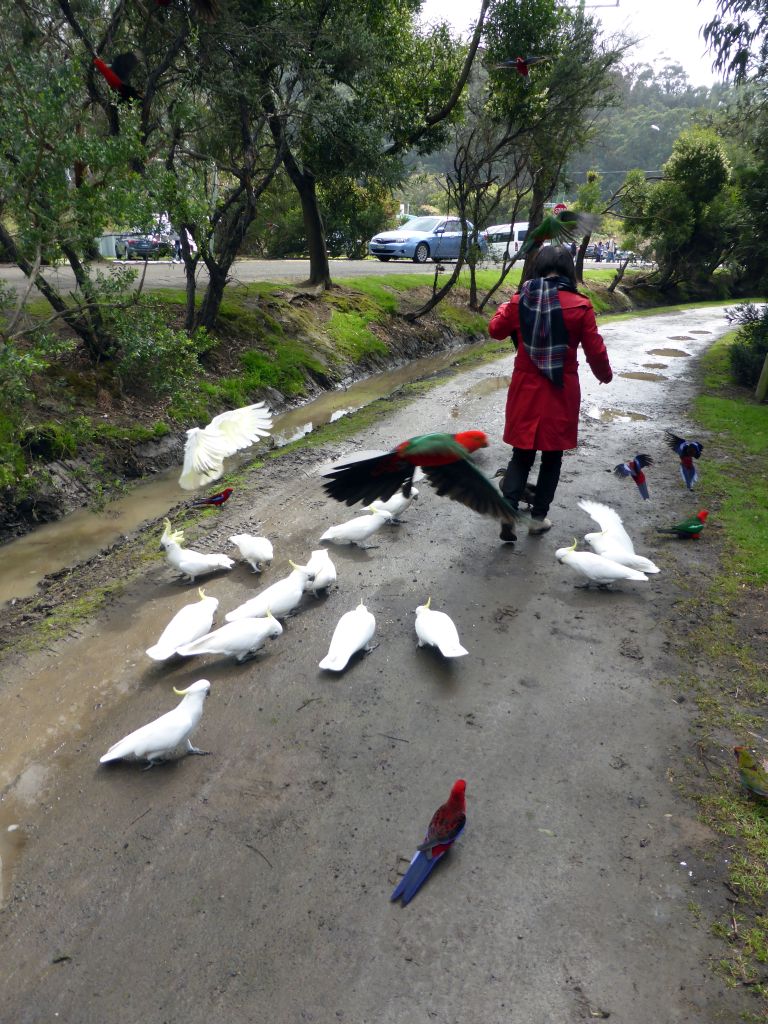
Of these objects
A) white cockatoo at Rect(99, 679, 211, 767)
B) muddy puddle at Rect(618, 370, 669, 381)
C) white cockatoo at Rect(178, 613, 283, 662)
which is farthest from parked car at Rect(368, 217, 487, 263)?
white cockatoo at Rect(99, 679, 211, 767)

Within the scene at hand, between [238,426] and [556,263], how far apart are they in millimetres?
3072

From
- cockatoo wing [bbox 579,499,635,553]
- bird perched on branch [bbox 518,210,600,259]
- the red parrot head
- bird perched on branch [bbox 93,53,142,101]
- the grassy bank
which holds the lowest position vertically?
the grassy bank

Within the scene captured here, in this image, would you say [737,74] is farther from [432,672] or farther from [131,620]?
[131,620]

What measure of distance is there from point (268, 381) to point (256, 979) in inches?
403

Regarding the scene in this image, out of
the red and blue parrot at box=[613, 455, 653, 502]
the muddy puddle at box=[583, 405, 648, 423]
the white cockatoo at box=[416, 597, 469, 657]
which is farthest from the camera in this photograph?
the muddy puddle at box=[583, 405, 648, 423]

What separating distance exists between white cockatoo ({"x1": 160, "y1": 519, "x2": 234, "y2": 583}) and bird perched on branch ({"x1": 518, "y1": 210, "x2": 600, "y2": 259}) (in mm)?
4024

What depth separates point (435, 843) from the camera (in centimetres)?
304

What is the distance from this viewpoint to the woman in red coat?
4953 mm

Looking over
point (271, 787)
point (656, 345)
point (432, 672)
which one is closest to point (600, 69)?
point (656, 345)

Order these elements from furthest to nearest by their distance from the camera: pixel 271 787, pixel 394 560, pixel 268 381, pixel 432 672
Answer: pixel 268 381
pixel 394 560
pixel 432 672
pixel 271 787

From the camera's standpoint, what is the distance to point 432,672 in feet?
14.6

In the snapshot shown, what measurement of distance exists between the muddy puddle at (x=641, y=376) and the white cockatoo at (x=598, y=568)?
897cm

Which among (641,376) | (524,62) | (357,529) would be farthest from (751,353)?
(357,529)

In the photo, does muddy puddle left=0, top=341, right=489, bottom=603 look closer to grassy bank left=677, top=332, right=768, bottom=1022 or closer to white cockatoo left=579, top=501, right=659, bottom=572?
white cockatoo left=579, top=501, right=659, bottom=572
